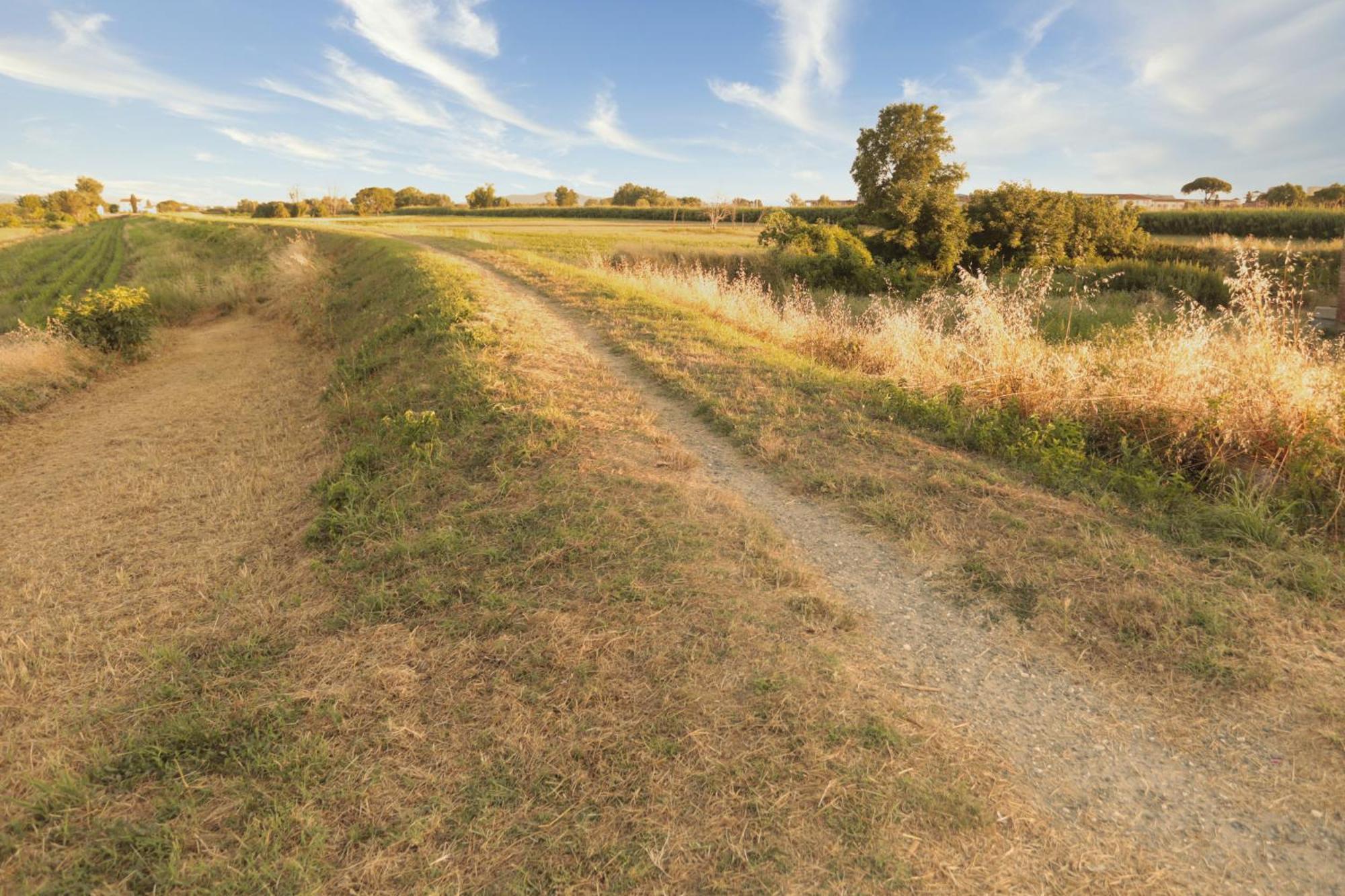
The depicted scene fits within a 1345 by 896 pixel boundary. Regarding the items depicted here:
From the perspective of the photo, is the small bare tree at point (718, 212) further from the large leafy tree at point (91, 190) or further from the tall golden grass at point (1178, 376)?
the large leafy tree at point (91, 190)

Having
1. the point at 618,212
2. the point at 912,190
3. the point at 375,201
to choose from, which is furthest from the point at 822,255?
the point at 375,201

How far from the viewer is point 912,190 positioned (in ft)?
69.3

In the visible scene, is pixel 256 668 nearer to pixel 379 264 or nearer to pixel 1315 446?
pixel 1315 446

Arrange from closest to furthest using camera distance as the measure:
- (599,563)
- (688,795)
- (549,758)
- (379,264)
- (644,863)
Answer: (644,863) → (688,795) → (549,758) → (599,563) → (379,264)

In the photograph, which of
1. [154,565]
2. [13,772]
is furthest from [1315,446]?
[154,565]

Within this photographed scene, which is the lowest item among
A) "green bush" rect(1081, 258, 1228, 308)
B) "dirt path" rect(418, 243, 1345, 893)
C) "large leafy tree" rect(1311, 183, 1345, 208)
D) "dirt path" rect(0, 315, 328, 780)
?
"dirt path" rect(0, 315, 328, 780)

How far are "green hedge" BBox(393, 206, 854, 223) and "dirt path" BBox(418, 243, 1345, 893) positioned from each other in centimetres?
4307

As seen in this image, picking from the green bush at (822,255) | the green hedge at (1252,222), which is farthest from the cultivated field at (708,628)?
the green hedge at (1252,222)

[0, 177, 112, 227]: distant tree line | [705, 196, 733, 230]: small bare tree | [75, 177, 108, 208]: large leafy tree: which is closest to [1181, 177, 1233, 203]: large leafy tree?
[705, 196, 733, 230]: small bare tree

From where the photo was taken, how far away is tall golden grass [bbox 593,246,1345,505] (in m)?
4.76

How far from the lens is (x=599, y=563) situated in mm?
3883

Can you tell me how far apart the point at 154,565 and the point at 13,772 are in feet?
7.42

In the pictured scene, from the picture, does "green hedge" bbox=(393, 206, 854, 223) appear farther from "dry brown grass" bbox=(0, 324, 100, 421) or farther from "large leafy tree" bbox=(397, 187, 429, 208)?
"dry brown grass" bbox=(0, 324, 100, 421)

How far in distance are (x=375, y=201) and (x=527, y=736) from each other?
89.2 meters
